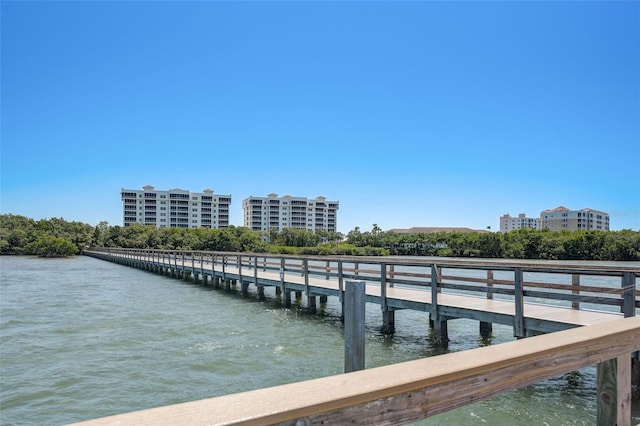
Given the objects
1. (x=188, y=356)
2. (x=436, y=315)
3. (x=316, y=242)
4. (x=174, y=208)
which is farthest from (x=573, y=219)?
Result: (x=188, y=356)

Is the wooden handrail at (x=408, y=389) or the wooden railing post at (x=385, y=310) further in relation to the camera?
the wooden railing post at (x=385, y=310)

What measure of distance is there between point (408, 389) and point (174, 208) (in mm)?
148416

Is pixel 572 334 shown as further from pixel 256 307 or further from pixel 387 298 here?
pixel 256 307

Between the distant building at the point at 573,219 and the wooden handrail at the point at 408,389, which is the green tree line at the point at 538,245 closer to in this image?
the wooden handrail at the point at 408,389

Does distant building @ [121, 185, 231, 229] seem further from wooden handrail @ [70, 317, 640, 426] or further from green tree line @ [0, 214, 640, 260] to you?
wooden handrail @ [70, 317, 640, 426]

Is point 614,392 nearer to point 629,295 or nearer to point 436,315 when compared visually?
point 629,295

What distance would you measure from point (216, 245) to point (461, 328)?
78742mm

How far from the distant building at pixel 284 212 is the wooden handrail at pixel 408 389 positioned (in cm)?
14938

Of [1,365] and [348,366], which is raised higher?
[348,366]

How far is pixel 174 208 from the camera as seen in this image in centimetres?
14288

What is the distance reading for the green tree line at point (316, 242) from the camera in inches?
2468

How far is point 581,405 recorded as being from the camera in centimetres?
774

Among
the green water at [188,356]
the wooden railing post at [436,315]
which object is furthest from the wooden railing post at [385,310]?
the wooden railing post at [436,315]

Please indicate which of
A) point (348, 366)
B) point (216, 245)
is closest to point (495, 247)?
point (216, 245)
